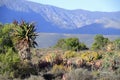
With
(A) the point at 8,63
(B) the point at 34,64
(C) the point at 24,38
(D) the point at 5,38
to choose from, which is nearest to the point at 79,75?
(A) the point at 8,63

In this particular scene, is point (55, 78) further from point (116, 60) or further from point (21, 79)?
point (116, 60)

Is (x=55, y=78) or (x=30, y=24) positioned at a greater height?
(x=30, y=24)

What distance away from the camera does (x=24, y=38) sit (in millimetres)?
57344

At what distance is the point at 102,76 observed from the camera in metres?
49.5

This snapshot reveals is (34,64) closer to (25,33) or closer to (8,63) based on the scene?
(25,33)

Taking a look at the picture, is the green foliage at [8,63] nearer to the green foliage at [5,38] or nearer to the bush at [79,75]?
the bush at [79,75]

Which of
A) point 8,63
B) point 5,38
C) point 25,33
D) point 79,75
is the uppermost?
point 25,33

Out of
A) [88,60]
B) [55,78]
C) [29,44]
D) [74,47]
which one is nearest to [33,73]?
[55,78]

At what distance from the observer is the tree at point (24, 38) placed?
56.8m

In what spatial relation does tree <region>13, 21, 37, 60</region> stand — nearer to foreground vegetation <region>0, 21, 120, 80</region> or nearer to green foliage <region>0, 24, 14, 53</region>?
foreground vegetation <region>0, 21, 120, 80</region>

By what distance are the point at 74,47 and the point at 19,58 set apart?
47.2m

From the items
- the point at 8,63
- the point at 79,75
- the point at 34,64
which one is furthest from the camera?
the point at 34,64

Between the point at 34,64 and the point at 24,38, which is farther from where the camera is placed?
the point at 34,64

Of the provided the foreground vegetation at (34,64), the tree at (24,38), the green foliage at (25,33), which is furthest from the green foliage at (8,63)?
the green foliage at (25,33)
